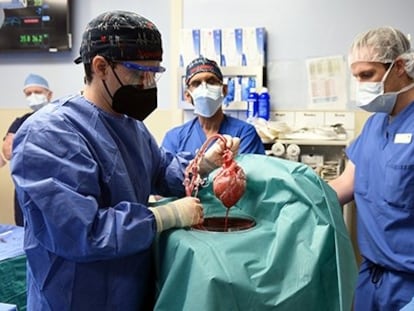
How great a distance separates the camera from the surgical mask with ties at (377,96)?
63.9 inches

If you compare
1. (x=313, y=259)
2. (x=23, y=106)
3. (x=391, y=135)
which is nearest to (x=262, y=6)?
(x=391, y=135)

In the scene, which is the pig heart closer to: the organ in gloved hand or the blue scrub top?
the organ in gloved hand

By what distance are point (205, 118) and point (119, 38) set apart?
1112mm

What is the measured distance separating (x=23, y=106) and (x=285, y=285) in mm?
2927

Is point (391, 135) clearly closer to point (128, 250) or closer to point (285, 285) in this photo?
point (285, 285)

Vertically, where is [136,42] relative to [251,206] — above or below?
above

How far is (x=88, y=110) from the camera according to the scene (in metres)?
1.04

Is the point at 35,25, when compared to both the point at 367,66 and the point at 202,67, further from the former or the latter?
the point at 367,66

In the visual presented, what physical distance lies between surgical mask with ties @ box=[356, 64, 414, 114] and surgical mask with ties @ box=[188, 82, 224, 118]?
64 cm

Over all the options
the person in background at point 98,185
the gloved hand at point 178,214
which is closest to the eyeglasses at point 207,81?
the person in background at point 98,185

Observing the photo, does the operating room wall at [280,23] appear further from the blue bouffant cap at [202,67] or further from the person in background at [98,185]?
the person in background at [98,185]

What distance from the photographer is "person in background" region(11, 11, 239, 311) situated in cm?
90

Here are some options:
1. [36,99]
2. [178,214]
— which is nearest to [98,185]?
[178,214]

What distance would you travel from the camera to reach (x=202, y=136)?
80.0 inches
